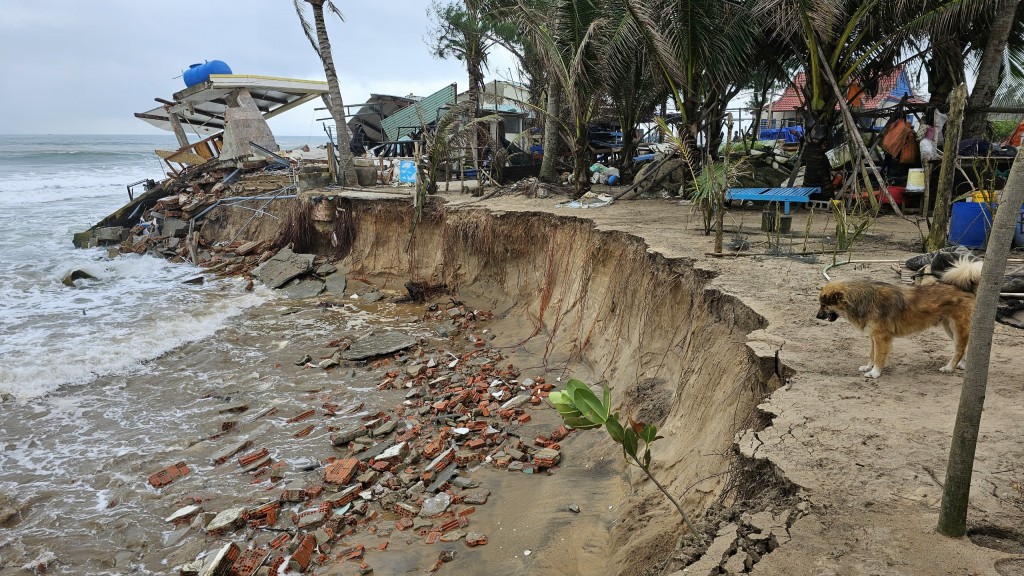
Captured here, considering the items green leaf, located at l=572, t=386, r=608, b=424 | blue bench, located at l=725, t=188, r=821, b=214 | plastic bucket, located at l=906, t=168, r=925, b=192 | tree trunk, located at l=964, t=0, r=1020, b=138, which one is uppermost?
tree trunk, located at l=964, t=0, r=1020, b=138

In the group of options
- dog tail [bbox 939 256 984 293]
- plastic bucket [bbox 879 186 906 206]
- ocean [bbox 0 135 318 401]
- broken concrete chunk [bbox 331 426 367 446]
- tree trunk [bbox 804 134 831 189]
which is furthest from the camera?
tree trunk [bbox 804 134 831 189]

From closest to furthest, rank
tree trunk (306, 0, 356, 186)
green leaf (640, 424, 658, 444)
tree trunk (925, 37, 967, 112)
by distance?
green leaf (640, 424, 658, 444), tree trunk (925, 37, 967, 112), tree trunk (306, 0, 356, 186)

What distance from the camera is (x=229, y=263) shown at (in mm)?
17547

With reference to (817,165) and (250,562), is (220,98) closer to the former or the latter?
(817,165)

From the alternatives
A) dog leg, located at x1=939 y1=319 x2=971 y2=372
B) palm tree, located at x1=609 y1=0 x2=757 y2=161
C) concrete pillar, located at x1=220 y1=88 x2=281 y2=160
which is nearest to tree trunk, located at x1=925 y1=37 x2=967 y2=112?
palm tree, located at x1=609 y1=0 x2=757 y2=161

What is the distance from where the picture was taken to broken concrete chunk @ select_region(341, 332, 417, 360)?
10.4 m

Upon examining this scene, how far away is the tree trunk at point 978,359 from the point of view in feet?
7.14

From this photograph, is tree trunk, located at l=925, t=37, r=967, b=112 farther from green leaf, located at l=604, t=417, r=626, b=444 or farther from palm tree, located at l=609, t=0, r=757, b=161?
green leaf, located at l=604, t=417, r=626, b=444

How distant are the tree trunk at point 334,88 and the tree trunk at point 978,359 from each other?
60.0ft

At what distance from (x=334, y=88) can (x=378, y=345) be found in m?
11.6

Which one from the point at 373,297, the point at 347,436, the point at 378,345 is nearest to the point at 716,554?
the point at 347,436

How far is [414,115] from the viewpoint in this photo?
24688 mm

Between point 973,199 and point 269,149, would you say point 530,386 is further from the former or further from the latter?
point 269,149

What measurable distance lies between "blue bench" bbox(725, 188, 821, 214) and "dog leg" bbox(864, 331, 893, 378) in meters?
7.14
